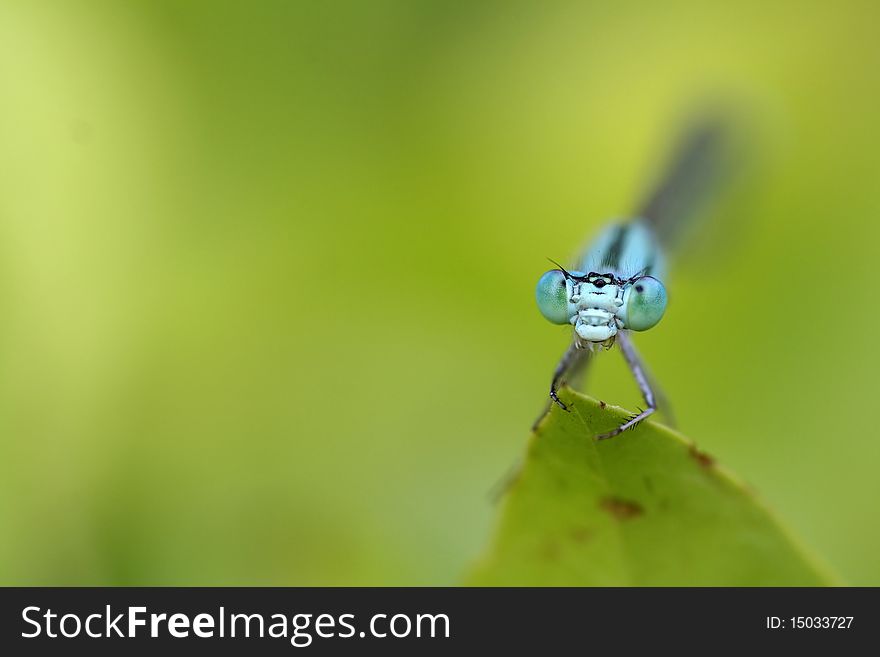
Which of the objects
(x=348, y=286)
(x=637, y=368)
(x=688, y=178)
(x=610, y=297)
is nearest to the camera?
(x=610, y=297)

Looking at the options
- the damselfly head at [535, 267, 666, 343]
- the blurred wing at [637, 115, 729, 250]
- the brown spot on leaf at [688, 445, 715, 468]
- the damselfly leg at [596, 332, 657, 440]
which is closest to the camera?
the brown spot on leaf at [688, 445, 715, 468]

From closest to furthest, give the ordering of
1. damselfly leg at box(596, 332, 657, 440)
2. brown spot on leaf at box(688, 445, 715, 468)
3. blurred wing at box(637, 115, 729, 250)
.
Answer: brown spot on leaf at box(688, 445, 715, 468) < damselfly leg at box(596, 332, 657, 440) < blurred wing at box(637, 115, 729, 250)

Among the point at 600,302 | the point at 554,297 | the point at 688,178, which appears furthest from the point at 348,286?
the point at 688,178

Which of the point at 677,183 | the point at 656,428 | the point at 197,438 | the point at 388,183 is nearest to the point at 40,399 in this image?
the point at 197,438

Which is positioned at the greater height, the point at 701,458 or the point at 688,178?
the point at 688,178

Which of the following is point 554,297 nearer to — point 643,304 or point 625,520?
point 643,304

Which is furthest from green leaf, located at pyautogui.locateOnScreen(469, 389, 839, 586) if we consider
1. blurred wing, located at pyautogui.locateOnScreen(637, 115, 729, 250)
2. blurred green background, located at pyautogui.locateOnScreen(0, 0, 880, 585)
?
blurred wing, located at pyautogui.locateOnScreen(637, 115, 729, 250)

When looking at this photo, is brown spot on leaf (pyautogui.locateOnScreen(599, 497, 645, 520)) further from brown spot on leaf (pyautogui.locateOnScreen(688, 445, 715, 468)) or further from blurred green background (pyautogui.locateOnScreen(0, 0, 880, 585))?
blurred green background (pyautogui.locateOnScreen(0, 0, 880, 585))
